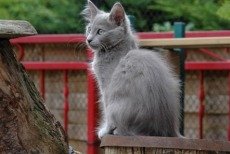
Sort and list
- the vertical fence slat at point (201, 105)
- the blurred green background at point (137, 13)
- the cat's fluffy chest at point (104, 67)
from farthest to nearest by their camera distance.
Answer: the blurred green background at point (137, 13)
the vertical fence slat at point (201, 105)
the cat's fluffy chest at point (104, 67)

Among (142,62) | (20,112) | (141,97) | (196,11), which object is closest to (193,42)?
(142,62)

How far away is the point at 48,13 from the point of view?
791 centimetres

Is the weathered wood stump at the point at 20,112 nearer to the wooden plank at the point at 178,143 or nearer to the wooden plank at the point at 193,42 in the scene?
the wooden plank at the point at 178,143

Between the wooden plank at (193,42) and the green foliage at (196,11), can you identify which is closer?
the wooden plank at (193,42)

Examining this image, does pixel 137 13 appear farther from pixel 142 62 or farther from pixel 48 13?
pixel 142 62

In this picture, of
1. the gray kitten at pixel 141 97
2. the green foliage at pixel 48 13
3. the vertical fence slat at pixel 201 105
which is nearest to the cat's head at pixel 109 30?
the gray kitten at pixel 141 97

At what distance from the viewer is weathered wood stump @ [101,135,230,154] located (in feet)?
11.6

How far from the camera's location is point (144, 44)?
505 centimetres

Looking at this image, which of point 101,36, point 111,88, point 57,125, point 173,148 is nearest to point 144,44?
point 101,36

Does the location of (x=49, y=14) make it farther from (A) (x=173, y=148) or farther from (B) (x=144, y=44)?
(A) (x=173, y=148)

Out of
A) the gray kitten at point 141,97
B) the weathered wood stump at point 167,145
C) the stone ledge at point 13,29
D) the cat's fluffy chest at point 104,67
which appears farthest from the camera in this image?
the cat's fluffy chest at point 104,67

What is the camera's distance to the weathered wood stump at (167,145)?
3.53m

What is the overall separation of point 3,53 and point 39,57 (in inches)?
158

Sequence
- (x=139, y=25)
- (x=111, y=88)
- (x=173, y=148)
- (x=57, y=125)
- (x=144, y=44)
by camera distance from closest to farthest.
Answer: (x=173, y=148)
(x=57, y=125)
(x=111, y=88)
(x=144, y=44)
(x=139, y=25)
